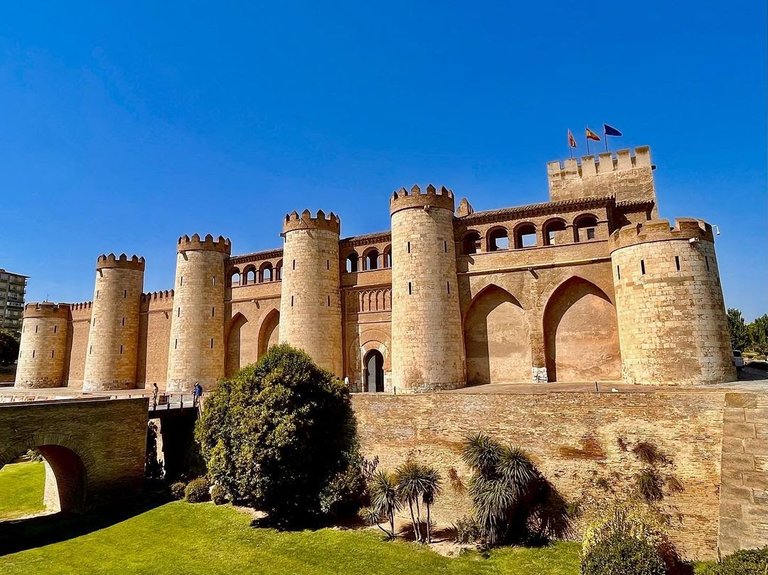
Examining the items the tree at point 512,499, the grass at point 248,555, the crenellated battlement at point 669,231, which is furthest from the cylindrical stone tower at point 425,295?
the crenellated battlement at point 669,231

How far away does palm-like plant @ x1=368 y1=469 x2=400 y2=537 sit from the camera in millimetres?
16328

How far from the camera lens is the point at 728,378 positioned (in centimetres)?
1841

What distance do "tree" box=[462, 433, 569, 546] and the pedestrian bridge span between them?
49.1 ft

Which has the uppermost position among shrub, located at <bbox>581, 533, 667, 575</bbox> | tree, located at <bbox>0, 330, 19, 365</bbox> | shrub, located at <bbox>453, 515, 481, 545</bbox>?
tree, located at <bbox>0, 330, 19, 365</bbox>

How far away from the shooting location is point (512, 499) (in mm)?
14844

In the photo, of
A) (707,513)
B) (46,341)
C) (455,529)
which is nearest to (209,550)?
(455,529)

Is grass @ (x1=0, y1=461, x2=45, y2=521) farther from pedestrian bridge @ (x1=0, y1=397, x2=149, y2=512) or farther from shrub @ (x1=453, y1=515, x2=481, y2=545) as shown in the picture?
shrub @ (x1=453, y1=515, x2=481, y2=545)

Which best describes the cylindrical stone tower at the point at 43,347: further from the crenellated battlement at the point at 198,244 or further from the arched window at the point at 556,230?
the arched window at the point at 556,230

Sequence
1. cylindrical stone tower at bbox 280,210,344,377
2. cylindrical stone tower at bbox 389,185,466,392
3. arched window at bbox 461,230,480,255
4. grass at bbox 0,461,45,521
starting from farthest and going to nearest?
cylindrical stone tower at bbox 280,210,344,377 < arched window at bbox 461,230,480,255 < cylindrical stone tower at bbox 389,185,466,392 < grass at bbox 0,461,45,521

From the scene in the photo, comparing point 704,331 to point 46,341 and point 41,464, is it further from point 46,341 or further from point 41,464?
point 46,341

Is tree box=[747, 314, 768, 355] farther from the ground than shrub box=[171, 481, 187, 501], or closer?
farther from the ground

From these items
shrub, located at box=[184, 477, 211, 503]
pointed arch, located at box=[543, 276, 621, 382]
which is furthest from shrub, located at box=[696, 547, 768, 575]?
shrub, located at box=[184, 477, 211, 503]

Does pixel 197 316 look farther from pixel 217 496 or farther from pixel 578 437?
pixel 578 437

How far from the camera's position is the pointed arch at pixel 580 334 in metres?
22.3
